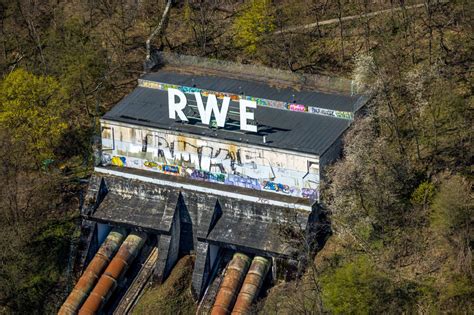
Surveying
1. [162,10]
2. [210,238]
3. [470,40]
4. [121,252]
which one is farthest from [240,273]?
[162,10]

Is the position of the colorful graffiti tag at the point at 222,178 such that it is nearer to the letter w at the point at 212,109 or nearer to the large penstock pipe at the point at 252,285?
the letter w at the point at 212,109

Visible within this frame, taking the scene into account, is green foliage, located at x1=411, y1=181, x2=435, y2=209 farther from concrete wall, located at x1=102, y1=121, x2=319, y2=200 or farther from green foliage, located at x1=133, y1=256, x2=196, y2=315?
green foliage, located at x1=133, y1=256, x2=196, y2=315

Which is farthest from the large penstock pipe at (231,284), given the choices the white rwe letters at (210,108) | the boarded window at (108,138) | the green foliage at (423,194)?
the boarded window at (108,138)

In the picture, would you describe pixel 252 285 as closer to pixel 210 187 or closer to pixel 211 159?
pixel 210 187

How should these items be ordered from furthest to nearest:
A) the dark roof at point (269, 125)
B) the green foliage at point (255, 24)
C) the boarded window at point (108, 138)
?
the green foliage at point (255, 24) < the boarded window at point (108, 138) < the dark roof at point (269, 125)

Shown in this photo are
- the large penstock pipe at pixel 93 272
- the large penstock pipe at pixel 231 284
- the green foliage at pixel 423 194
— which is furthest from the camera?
the large penstock pipe at pixel 93 272

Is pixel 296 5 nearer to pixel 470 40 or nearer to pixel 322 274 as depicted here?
pixel 470 40

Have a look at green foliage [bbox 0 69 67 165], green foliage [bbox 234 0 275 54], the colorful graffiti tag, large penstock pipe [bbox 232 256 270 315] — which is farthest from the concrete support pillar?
green foliage [bbox 234 0 275 54]

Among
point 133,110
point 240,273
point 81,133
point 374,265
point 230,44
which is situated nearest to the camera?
point 374,265
